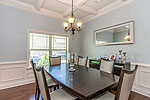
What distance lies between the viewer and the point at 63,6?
3.19 meters

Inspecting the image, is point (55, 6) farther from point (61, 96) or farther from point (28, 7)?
point (61, 96)

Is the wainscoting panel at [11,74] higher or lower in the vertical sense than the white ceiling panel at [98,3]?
lower

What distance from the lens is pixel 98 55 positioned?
357 cm

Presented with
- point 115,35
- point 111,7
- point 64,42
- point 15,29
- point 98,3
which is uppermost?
point 98,3

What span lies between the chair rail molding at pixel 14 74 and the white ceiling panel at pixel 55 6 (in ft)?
7.76

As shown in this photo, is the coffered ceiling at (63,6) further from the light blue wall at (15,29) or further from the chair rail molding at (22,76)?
the chair rail molding at (22,76)

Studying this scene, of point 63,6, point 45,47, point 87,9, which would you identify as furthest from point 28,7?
point 87,9

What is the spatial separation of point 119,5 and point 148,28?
126 cm

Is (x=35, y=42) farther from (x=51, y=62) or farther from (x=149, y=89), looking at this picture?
(x=149, y=89)

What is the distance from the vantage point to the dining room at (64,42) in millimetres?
2195

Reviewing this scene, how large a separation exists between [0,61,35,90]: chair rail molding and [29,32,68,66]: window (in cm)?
50

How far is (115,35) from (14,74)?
3923 millimetres

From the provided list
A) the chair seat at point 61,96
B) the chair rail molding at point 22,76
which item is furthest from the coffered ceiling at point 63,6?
the chair seat at point 61,96

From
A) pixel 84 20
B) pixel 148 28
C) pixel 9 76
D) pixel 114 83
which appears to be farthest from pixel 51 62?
pixel 148 28
